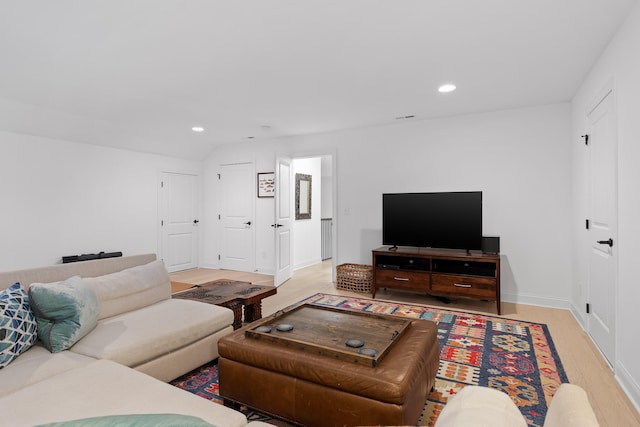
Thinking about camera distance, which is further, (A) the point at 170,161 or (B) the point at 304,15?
(A) the point at 170,161

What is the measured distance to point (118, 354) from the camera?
1812mm

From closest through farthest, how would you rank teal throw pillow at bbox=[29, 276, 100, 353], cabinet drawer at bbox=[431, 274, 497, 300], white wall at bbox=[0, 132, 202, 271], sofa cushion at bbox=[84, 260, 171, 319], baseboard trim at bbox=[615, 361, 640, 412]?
teal throw pillow at bbox=[29, 276, 100, 353], baseboard trim at bbox=[615, 361, 640, 412], sofa cushion at bbox=[84, 260, 171, 319], cabinet drawer at bbox=[431, 274, 497, 300], white wall at bbox=[0, 132, 202, 271]

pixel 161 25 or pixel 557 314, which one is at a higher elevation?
pixel 161 25

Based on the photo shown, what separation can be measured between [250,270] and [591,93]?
5411mm

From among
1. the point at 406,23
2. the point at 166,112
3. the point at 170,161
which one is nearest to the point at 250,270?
the point at 170,161

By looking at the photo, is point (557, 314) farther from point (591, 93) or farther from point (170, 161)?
point (170, 161)

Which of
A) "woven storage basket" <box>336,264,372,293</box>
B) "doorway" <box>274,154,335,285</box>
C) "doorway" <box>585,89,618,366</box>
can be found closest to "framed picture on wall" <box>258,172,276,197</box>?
"doorway" <box>274,154,335,285</box>

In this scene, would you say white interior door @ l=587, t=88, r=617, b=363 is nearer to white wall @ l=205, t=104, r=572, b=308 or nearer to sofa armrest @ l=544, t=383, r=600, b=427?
white wall @ l=205, t=104, r=572, b=308

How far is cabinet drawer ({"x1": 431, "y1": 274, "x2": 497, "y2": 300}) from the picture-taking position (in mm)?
3688

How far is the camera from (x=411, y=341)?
1.87 meters

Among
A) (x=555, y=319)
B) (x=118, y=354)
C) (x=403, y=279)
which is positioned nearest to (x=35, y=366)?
(x=118, y=354)

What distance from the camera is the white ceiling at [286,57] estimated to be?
2105 millimetres

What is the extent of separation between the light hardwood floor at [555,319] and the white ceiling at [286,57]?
243 cm

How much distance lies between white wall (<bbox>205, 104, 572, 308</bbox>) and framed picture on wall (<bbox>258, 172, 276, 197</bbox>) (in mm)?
1532
